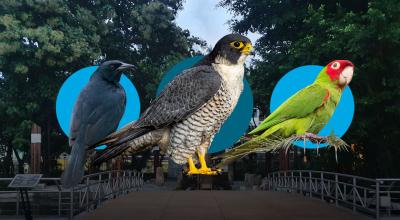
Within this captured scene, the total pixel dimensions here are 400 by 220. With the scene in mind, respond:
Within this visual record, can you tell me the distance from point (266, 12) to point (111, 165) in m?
7.61

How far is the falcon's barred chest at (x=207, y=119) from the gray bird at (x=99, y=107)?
1.27m

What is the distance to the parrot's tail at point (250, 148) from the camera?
1089 centimetres

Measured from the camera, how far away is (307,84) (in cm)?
1247

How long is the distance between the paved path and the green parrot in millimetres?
1382

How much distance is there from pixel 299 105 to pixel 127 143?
502cm

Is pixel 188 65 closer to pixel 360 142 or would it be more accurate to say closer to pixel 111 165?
pixel 111 165

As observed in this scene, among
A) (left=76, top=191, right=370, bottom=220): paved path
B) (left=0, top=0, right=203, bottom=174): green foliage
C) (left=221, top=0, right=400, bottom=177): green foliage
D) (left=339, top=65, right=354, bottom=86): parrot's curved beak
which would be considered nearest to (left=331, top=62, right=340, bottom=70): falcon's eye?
(left=339, top=65, right=354, bottom=86): parrot's curved beak

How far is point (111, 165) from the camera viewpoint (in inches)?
602

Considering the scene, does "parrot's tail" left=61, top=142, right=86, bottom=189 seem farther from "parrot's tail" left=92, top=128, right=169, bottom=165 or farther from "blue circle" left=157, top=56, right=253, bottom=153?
"blue circle" left=157, top=56, right=253, bottom=153

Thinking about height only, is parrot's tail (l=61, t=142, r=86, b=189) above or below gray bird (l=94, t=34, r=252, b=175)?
below

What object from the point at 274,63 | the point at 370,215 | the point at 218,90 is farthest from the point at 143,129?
the point at 274,63

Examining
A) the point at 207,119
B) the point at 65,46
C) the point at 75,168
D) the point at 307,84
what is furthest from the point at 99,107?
the point at 65,46

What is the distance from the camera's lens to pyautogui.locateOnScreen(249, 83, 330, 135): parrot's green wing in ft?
39.2

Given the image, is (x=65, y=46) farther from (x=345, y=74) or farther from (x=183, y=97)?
(x=183, y=97)
